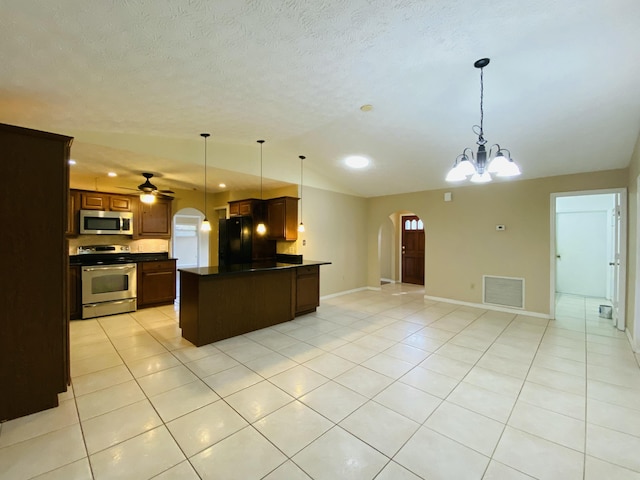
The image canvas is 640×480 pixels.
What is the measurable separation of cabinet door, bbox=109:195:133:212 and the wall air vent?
22.9 ft

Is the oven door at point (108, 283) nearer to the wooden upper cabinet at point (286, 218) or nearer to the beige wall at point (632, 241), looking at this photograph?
the wooden upper cabinet at point (286, 218)

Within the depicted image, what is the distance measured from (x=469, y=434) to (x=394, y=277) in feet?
21.7

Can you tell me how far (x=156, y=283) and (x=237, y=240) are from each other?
66.5 inches

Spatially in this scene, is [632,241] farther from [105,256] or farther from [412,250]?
[105,256]

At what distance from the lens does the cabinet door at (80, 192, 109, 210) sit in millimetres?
4750

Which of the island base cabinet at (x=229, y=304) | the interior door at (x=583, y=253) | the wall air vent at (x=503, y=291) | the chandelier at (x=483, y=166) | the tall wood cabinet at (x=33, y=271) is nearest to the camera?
the tall wood cabinet at (x=33, y=271)

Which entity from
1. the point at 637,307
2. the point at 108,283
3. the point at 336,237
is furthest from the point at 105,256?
the point at 637,307

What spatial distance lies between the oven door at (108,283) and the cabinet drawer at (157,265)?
179 millimetres

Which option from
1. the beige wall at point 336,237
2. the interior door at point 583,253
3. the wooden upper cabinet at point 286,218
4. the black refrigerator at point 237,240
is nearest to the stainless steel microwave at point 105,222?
the black refrigerator at point 237,240

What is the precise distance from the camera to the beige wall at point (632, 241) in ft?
11.0

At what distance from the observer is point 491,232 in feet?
17.2

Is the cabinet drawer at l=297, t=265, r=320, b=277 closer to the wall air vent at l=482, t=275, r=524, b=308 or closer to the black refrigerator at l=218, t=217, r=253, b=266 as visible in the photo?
the black refrigerator at l=218, t=217, r=253, b=266

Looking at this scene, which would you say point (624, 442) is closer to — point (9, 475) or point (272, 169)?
point (9, 475)

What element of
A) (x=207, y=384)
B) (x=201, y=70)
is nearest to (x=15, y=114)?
(x=201, y=70)
